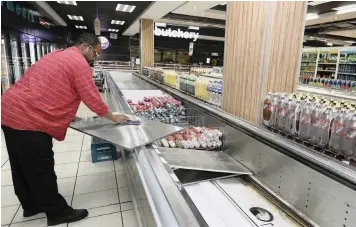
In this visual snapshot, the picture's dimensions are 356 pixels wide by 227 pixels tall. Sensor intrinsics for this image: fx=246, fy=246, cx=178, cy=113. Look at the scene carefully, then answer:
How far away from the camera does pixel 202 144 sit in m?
2.48

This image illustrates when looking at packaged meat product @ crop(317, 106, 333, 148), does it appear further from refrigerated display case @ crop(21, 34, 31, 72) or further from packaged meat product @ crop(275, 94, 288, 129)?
refrigerated display case @ crop(21, 34, 31, 72)

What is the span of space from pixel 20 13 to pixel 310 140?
961 cm

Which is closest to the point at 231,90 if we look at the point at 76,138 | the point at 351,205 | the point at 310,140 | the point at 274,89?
the point at 274,89

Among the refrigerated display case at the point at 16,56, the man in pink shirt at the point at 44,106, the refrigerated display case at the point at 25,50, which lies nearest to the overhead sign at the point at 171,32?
the refrigerated display case at the point at 25,50

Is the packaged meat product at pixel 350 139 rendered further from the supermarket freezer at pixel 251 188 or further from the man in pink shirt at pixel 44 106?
the man in pink shirt at pixel 44 106

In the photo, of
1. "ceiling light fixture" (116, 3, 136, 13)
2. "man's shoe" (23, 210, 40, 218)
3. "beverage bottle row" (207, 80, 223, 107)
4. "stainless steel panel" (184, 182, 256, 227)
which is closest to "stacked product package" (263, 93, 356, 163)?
"stainless steel panel" (184, 182, 256, 227)

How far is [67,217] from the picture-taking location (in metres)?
2.37

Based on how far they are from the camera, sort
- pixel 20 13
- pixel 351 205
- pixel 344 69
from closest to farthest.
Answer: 1. pixel 351 205
2. pixel 20 13
3. pixel 344 69

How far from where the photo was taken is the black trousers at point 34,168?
6.64 feet

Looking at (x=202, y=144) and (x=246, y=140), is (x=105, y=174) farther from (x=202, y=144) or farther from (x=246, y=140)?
(x=246, y=140)

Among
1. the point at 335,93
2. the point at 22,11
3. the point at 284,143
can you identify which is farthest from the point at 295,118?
the point at 22,11

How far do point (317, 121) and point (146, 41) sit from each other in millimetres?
10201

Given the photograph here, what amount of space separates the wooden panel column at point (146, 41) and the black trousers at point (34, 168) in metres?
9.21

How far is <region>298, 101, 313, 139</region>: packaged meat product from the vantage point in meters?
1.70
